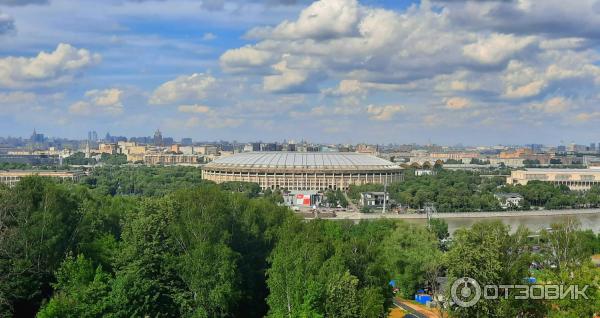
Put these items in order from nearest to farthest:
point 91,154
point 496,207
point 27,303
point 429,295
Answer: point 27,303, point 429,295, point 496,207, point 91,154

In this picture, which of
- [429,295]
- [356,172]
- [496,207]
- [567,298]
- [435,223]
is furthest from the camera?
[356,172]

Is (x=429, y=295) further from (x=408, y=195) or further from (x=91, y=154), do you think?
(x=91, y=154)

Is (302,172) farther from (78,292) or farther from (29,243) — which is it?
(78,292)

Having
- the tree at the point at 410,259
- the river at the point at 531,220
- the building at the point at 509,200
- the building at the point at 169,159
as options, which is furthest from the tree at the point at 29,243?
the building at the point at 169,159

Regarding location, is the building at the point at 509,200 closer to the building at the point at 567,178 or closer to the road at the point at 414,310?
the building at the point at 567,178

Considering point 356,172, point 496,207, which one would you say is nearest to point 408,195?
point 496,207

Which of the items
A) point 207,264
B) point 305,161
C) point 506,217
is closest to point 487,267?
point 207,264
